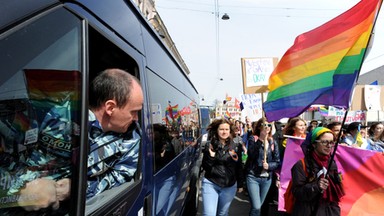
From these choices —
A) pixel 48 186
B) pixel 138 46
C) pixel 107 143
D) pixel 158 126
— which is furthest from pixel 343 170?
pixel 48 186

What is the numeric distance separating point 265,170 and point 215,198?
3.20 feet

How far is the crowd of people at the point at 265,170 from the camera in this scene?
132 inches

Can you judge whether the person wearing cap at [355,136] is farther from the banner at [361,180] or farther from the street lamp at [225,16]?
the street lamp at [225,16]

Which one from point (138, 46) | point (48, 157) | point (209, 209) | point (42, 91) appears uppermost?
point (138, 46)

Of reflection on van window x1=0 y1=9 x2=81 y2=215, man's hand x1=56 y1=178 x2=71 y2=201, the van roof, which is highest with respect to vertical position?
the van roof

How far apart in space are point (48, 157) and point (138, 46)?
1.38m

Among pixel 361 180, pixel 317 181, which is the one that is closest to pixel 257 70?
pixel 361 180

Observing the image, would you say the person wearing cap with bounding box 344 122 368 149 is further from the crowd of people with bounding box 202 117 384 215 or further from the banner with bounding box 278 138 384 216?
the banner with bounding box 278 138 384 216

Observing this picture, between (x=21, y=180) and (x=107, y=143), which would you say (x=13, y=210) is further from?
(x=107, y=143)

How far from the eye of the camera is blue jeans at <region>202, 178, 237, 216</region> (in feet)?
15.4

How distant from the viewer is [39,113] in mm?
1206

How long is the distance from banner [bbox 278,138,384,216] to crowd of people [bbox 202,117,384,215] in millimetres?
358

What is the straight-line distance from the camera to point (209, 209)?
15.4ft

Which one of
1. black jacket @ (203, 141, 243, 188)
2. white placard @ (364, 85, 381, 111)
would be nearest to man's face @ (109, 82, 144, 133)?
black jacket @ (203, 141, 243, 188)
